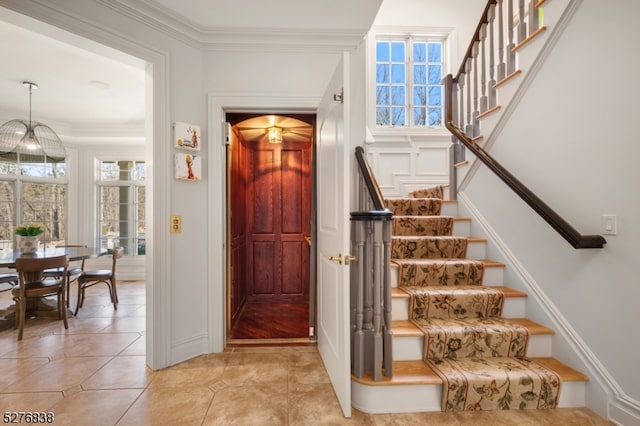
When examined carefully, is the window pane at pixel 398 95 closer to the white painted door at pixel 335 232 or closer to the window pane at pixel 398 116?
the window pane at pixel 398 116

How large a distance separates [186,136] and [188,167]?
0.83 feet

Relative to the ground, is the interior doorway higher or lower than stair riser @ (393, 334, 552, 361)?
higher

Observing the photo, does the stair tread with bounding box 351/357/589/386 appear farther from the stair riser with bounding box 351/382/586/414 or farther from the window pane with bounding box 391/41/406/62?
the window pane with bounding box 391/41/406/62

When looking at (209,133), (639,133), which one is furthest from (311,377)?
(639,133)

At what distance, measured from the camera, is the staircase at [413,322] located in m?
1.83

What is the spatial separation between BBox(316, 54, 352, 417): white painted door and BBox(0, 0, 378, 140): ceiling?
756 mm

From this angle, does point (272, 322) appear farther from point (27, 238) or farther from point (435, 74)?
point (435, 74)

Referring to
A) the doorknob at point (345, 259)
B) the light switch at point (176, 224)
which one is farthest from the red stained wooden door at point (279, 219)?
the doorknob at point (345, 259)

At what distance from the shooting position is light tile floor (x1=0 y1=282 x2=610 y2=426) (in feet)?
5.82

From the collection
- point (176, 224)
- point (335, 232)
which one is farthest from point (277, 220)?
point (335, 232)

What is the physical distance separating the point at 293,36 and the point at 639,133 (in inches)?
97.4

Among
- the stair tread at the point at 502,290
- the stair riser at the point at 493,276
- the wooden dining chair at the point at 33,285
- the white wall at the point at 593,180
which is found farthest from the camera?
the wooden dining chair at the point at 33,285

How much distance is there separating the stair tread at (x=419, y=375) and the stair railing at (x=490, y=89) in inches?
31.7

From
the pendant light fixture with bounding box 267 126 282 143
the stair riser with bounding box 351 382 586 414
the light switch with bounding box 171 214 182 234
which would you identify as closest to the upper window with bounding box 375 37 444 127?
the pendant light fixture with bounding box 267 126 282 143
